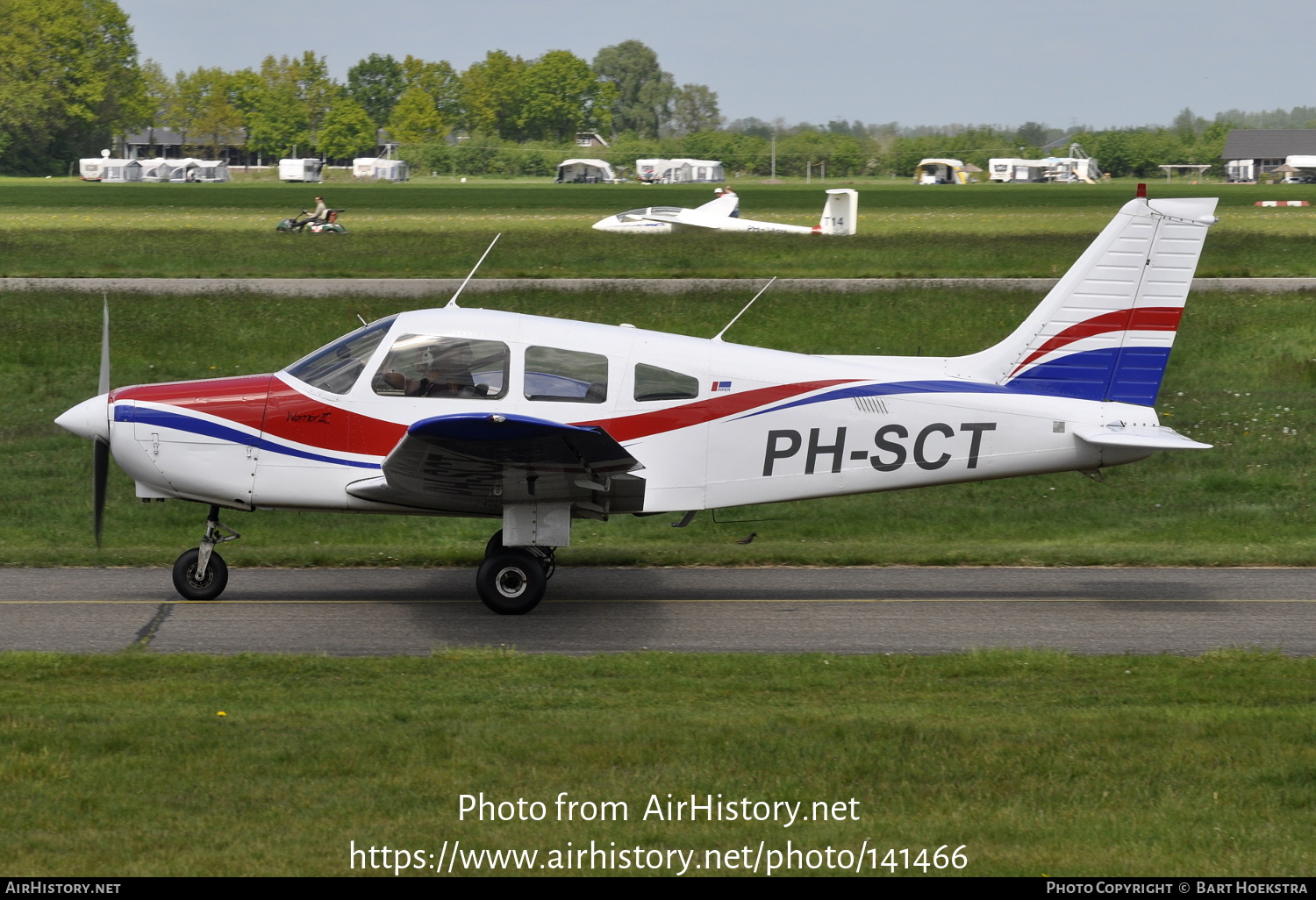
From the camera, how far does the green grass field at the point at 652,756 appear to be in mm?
5293

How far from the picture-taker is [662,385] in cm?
1030

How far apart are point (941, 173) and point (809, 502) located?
101 m

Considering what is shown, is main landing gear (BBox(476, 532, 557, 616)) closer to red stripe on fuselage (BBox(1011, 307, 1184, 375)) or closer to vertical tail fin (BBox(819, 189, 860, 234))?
red stripe on fuselage (BBox(1011, 307, 1184, 375))

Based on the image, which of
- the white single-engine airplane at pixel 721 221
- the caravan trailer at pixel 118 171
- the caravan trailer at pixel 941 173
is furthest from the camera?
the caravan trailer at pixel 941 173

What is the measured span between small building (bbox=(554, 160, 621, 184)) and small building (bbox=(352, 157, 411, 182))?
12782mm

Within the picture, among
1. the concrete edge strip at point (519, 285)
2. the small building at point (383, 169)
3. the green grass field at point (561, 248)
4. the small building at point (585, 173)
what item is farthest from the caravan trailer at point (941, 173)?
the concrete edge strip at point (519, 285)

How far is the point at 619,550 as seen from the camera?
43.3 ft

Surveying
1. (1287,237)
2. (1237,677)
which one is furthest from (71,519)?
(1287,237)

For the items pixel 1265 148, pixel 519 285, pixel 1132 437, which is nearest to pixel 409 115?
pixel 1265 148

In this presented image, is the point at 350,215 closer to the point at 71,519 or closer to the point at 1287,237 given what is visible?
the point at 1287,237

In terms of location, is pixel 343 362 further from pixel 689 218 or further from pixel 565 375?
pixel 689 218

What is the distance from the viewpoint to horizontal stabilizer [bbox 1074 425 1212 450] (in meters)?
10.3

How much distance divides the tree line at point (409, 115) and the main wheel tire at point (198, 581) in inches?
4491

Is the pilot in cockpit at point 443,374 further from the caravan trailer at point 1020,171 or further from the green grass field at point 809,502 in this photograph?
the caravan trailer at point 1020,171
